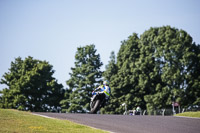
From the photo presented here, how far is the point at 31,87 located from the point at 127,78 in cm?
1870

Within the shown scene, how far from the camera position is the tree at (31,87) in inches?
2151

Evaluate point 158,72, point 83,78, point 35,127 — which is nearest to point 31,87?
point 83,78

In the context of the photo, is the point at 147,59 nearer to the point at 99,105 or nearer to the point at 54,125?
the point at 99,105

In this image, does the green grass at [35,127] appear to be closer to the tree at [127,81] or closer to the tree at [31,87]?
the tree at [127,81]

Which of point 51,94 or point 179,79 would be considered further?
point 51,94

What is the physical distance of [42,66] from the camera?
58500 millimetres

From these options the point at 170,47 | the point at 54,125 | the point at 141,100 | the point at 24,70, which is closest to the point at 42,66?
the point at 24,70

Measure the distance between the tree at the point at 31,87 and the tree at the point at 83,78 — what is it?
111 inches

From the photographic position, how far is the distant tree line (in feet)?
141

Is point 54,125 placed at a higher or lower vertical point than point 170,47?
lower

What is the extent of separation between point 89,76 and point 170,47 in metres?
17.5

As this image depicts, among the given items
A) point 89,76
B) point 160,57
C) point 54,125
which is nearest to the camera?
point 54,125

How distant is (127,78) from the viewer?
157 ft

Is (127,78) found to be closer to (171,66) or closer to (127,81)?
(127,81)
